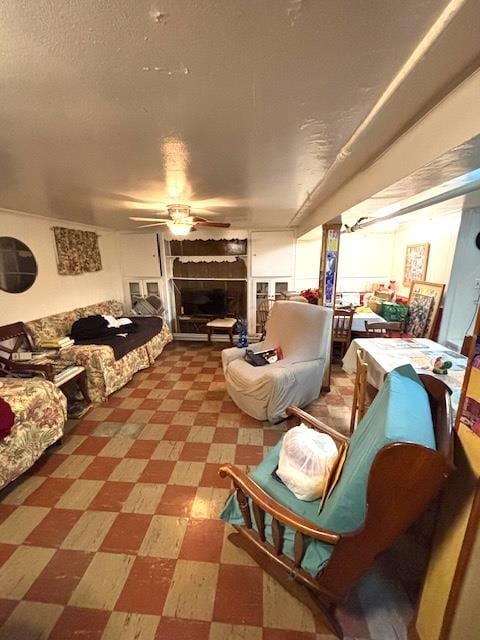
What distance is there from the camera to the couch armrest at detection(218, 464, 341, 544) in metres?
0.94

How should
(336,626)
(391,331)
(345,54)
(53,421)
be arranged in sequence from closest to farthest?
1. (345,54)
2. (336,626)
3. (53,421)
4. (391,331)

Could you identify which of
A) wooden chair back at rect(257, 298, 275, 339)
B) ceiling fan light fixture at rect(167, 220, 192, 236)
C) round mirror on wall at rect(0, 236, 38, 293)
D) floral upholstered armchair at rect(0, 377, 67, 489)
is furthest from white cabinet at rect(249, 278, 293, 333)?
floral upholstered armchair at rect(0, 377, 67, 489)

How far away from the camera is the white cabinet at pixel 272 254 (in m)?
4.59

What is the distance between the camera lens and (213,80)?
Result: 2.79ft

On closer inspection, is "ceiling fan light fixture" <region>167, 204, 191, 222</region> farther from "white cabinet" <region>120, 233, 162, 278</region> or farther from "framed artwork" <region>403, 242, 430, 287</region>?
"framed artwork" <region>403, 242, 430, 287</region>

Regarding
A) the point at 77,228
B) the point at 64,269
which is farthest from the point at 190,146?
the point at 77,228

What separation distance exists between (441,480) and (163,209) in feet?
9.96

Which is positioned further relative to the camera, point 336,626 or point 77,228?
Result: point 77,228

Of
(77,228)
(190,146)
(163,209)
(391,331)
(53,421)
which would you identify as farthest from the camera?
(77,228)

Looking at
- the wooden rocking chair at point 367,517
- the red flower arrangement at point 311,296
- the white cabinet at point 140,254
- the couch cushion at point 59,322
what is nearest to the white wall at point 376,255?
A: the red flower arrangement at point 311,296

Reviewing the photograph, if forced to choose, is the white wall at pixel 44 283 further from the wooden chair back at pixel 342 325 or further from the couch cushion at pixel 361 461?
the wooden chair back at pixel 342 325

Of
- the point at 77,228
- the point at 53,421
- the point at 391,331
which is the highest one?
the point at 77,228

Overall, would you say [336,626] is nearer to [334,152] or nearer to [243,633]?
[243,633]

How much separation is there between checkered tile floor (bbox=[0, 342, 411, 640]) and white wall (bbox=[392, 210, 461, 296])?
9.04 ft
